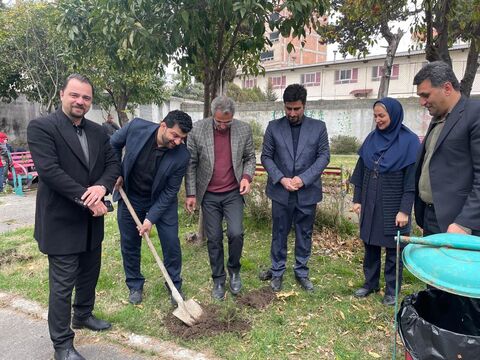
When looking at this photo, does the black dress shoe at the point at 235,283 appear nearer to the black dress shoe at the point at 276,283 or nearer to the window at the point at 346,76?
the black dress shoe at the point at 276,283


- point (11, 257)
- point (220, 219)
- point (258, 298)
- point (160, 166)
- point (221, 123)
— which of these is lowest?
point (11, 257)

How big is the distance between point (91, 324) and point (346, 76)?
1189 inches

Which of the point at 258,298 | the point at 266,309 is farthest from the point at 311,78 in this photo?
the point at 266,309

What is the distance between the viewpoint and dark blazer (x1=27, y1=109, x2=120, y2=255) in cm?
258

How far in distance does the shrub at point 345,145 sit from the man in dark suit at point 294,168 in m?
15.7

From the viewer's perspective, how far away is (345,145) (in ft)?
62.4

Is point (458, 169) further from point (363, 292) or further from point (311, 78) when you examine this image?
point (311, 78)

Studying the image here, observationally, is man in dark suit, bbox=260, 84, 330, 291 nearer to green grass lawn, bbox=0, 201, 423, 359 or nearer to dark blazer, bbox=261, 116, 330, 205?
dark blazer, bbox=261, 116, 330, 205

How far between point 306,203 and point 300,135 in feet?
2.05

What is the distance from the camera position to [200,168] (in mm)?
3691

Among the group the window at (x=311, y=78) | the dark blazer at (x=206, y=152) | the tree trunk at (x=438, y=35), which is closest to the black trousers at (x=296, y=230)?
the dark blazer at (x=206, y=152)

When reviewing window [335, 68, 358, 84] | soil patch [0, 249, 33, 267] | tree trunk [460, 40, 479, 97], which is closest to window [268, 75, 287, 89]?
window [335, 68, 358, 84]

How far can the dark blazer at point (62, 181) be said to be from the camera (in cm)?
258

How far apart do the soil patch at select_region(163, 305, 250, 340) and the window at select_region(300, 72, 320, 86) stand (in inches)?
1200
